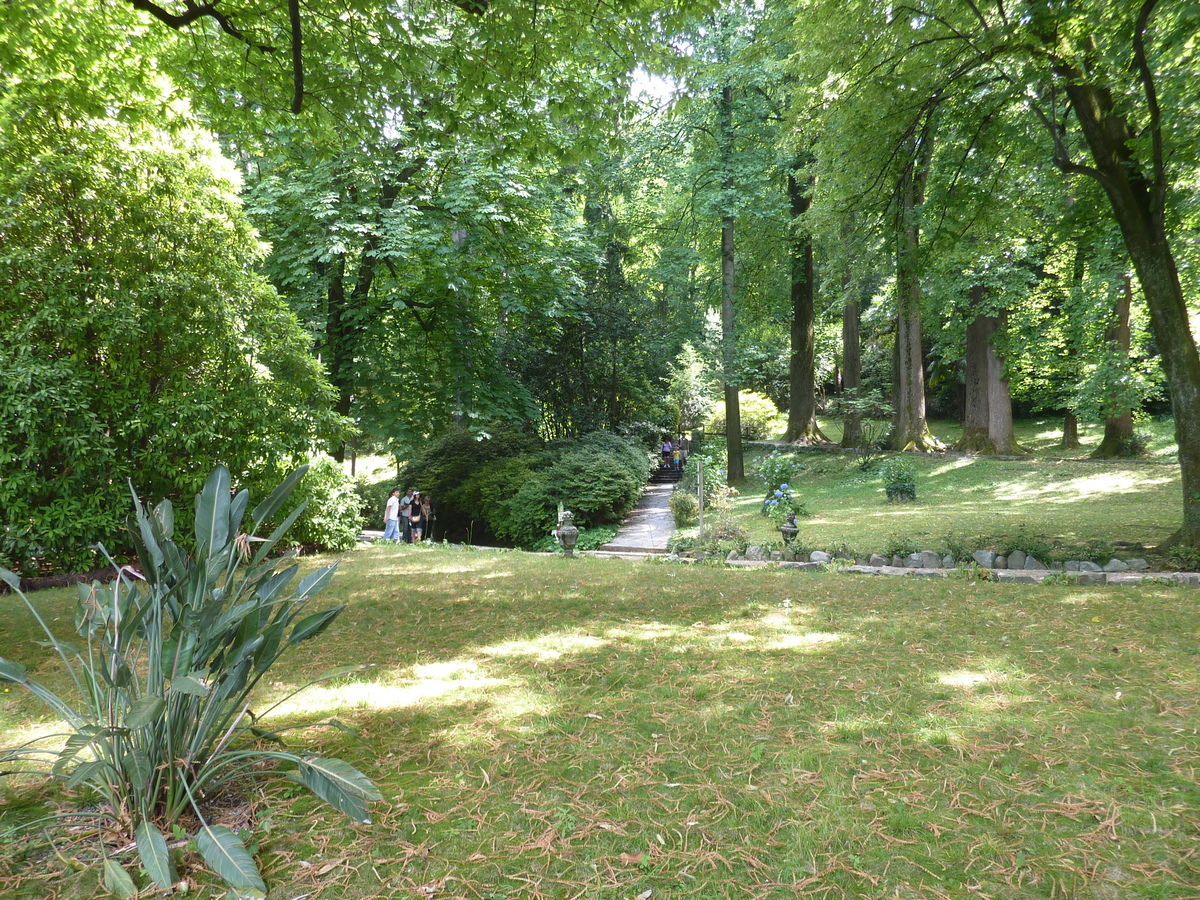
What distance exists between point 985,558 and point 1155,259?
3857mm

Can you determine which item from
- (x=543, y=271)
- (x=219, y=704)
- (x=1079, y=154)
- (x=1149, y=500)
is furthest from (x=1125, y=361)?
(x=219, y=704)

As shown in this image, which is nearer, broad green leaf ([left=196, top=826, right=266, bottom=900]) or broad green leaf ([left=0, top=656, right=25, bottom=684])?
broad green leaf ([left=196, top=826, right=266, bottom=900])

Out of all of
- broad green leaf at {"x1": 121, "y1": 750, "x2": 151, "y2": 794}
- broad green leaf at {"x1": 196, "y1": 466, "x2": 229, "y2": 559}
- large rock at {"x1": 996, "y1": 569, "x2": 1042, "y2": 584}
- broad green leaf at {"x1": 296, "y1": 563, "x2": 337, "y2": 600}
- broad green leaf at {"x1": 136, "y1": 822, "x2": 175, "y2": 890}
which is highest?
broad green leaf at {"x1": 196, "y1": 466, "x2": 229, "y2": 559}

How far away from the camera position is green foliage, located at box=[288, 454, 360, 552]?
9.41 m

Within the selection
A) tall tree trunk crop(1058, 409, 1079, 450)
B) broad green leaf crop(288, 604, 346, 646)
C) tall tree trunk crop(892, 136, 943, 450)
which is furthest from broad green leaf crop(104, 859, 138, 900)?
tall tree trunk crop(1058, 409, 1079, 450)

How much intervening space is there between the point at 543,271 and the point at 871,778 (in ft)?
Answer: 39.3

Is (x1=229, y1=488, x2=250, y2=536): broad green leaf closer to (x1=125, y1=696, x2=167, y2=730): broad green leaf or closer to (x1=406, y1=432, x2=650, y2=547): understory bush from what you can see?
(x1=125, y1=696, x2=167, y2=730): broad green leaf

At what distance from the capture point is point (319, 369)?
8.78m

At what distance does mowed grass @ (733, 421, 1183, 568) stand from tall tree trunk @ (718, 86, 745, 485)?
3.23 ft

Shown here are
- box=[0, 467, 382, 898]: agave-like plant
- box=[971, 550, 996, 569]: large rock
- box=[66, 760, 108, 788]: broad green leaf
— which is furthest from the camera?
box=[971, 550, 996, 569]: large rock

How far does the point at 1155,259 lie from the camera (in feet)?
24.6

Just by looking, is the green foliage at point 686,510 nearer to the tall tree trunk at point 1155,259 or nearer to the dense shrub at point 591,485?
the dense shrub at point 591,485

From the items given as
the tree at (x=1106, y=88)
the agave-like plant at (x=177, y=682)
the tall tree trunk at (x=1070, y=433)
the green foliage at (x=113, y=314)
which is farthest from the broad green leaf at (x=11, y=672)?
the tall tree trunk at (x=1070, y=433)

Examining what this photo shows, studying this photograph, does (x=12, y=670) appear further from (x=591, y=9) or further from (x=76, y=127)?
(x=76, y=127)
